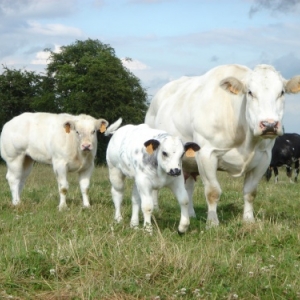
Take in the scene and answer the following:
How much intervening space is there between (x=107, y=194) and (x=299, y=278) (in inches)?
336

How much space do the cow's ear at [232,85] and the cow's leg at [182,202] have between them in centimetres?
150

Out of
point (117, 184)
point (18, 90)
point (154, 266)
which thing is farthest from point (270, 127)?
point (18, 90)

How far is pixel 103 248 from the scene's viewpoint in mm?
6762

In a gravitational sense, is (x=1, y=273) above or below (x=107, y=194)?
above

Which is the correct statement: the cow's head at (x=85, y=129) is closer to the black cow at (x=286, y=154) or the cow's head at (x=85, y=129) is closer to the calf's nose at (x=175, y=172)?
the calf's nose at (x=175, y=172)

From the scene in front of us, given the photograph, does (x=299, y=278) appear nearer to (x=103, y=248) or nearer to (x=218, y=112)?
(x=103, y=248)

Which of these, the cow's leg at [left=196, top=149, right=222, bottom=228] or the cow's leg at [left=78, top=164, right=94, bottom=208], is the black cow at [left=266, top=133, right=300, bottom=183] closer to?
the cow's leg at [left=78, top=164, right=94, bottom=208]

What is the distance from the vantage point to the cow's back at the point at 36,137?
1381 centimetres

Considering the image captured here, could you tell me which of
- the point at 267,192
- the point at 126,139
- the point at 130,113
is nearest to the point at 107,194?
the point at 267,192

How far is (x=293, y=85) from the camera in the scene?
964 centimetres

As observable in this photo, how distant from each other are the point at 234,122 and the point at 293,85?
0.93 m

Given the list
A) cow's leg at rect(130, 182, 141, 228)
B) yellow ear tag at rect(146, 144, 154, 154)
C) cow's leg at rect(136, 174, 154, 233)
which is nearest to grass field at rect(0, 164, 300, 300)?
cow's leg at rect(136, 174, 154, 233)

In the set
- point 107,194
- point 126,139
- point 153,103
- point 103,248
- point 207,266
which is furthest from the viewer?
point 107,194

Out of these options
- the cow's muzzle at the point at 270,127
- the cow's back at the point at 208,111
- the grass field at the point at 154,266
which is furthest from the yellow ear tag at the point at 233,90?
the grass field at the point at 154,266
